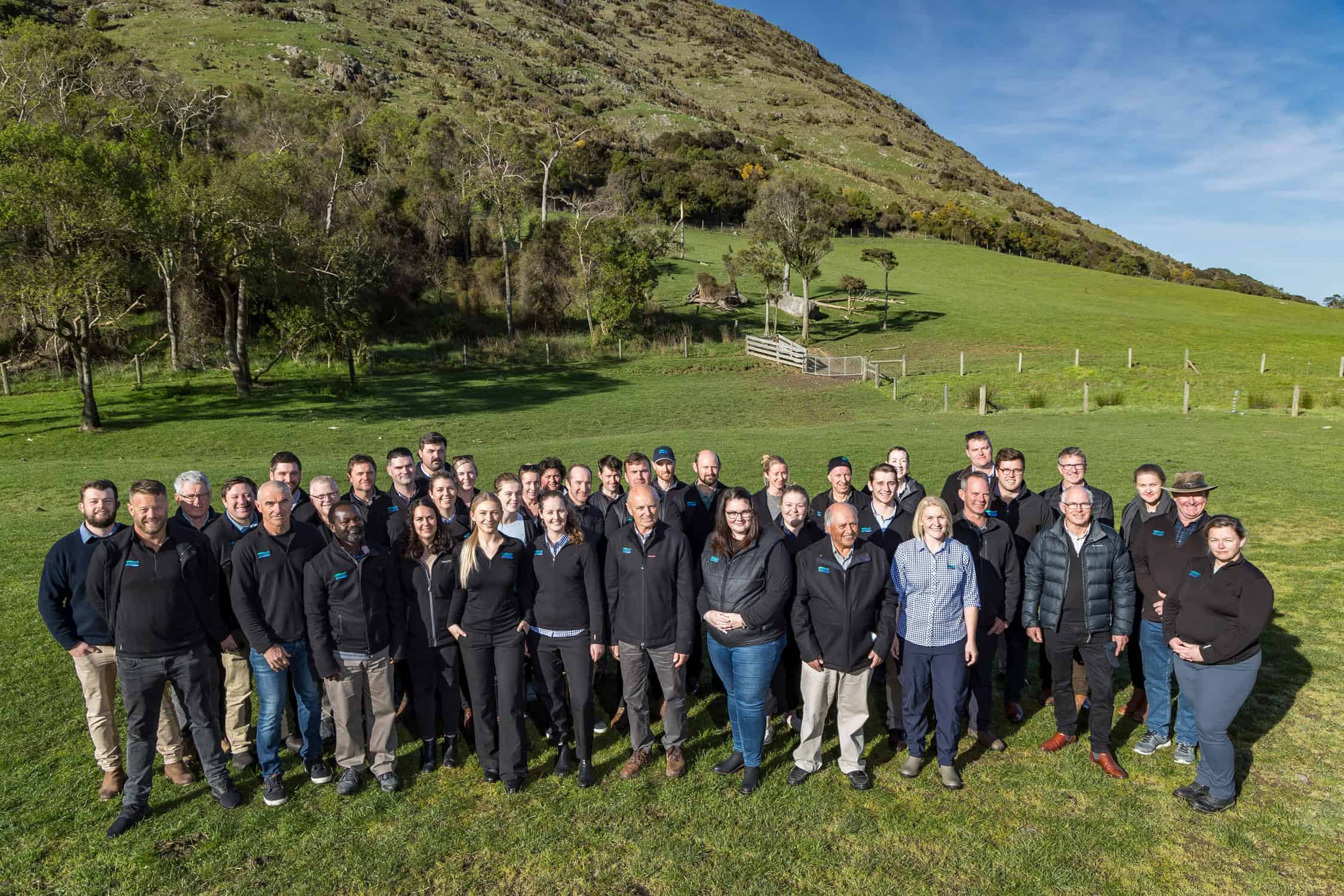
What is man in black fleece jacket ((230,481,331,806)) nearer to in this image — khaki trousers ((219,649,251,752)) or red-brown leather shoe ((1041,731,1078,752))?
khaki trousers ((219,649,251,752))

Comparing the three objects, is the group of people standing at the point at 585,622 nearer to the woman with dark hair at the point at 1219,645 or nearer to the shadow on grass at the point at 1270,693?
the woman with dark hair at the point at 1219,645

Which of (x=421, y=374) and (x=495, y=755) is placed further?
(x=421, y=374)

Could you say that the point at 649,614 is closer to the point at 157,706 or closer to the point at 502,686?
the point at 502,686

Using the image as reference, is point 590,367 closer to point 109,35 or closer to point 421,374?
point 421,374

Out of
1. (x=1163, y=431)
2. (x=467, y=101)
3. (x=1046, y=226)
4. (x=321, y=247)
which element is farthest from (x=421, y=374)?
(x=1046, y=226)

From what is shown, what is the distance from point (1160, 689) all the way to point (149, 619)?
24.6 feet

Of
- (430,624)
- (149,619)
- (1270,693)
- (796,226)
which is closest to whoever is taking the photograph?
(149,619)

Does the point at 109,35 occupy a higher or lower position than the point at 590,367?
higher

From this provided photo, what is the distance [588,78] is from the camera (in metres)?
121

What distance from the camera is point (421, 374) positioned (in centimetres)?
3316

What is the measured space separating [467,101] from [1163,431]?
8976cm

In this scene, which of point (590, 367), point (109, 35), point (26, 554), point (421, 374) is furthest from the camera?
point (109, 35)

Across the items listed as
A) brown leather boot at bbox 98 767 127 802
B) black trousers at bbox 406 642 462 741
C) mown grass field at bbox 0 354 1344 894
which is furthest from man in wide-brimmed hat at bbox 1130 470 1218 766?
brown leather boot at bbox 98 767 127 802

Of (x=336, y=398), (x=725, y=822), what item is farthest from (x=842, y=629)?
(x=336, y=398)
